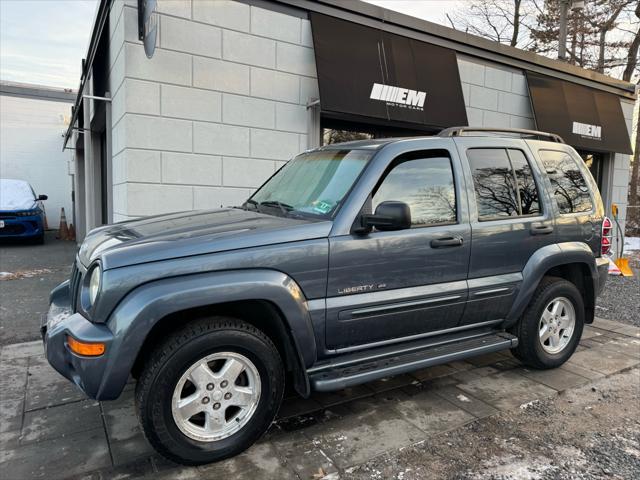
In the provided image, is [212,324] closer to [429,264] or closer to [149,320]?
[149,320]

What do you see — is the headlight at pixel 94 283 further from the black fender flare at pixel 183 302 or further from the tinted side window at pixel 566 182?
the tinted side window at pixel 566 182

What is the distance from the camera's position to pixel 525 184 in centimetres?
391

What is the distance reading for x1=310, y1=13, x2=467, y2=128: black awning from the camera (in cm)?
679

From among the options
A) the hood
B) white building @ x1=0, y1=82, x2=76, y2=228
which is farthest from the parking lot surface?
white building @ x1=0, y1=82, x2=76, y2=228

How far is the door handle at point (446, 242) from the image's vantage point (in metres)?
3.26

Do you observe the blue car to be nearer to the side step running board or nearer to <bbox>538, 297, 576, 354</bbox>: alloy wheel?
the side step running board

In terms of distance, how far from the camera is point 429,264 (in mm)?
3254

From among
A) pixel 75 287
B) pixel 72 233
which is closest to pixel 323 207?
pixel 75 287

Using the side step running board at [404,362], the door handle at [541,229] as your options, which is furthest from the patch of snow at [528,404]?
the door handle at [541,229]

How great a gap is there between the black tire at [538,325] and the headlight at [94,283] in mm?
3293

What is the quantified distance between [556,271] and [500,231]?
3.56 ft

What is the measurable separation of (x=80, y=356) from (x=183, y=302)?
60 cm

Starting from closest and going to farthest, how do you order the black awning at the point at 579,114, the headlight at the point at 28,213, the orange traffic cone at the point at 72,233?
the black awning at the point at 579,114
the headlight at the point at 28,213
the orange traffic cone at the point at 72,233

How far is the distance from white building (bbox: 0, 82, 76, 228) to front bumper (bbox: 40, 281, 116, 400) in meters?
17.6
